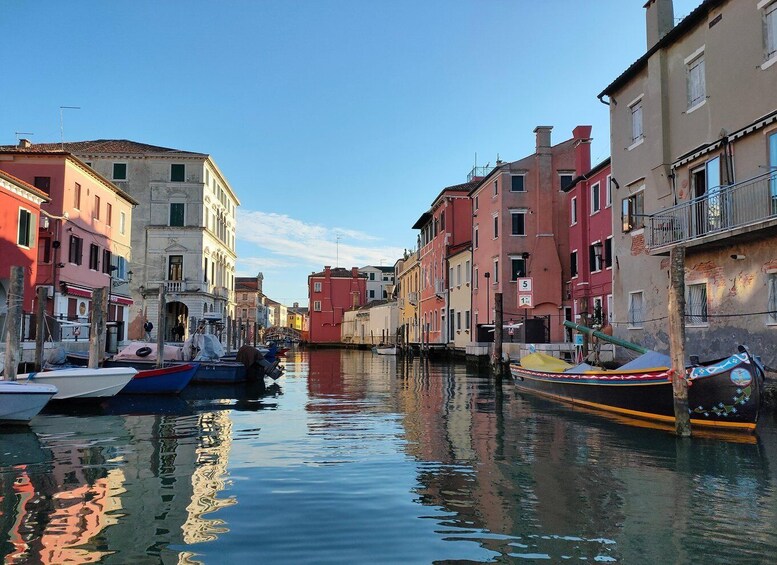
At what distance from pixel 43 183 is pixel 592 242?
23.0 meters

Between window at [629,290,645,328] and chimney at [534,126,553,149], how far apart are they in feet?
46.2

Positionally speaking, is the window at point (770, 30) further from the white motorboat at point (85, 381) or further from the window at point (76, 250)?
the window at point (76, 250)

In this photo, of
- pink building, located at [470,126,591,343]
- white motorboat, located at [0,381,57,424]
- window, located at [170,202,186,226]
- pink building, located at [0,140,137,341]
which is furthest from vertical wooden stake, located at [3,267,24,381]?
window, located at [170,202,186,226]

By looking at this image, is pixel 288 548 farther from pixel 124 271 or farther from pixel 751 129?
pixel 124 271

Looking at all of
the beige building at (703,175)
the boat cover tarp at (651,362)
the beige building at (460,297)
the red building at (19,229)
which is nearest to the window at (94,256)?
the red building at (19,229)

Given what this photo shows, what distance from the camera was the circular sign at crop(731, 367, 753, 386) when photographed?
10492mm

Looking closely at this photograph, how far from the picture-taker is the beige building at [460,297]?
3701cm

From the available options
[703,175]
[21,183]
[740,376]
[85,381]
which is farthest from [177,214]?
[740,376]

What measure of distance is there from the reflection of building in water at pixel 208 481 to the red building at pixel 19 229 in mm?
13194

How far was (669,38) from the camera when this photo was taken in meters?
16.6

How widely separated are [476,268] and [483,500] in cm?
2957

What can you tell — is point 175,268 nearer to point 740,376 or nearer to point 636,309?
point 636,309

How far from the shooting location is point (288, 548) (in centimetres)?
521

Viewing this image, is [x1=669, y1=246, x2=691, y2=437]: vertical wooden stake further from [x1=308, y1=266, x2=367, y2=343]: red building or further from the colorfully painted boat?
[x1=308, y1=266, x2=367, y2=343]: red building
